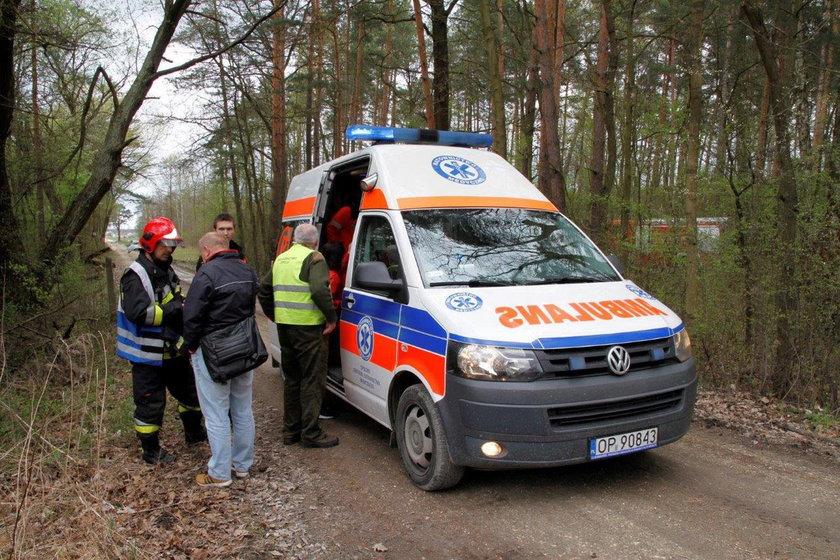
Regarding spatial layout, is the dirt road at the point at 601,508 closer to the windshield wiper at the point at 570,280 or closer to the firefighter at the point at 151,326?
the firefighter at the point at 151,326

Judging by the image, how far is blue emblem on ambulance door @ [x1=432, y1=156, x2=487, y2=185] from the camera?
17.9 feet

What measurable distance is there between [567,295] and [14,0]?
709 cm

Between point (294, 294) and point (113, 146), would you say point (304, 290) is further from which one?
point (113, 146)

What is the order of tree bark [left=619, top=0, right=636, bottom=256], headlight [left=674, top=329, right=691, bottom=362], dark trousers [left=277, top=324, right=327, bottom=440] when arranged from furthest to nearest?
tree bark [left=619, top=0, right=636, bottom=256] → dark trousers [left=277, top=324, right=327, bottom=440] → headlight [left=674, top=329, right=691, bottom=362]

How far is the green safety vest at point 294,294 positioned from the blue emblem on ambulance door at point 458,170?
1.39 m

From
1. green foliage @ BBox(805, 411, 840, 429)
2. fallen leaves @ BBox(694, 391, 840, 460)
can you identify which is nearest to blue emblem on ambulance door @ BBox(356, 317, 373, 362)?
fallen leaves @ BBox(694, 391, 840, 460)

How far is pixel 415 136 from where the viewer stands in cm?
638

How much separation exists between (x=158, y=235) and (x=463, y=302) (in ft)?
8.12

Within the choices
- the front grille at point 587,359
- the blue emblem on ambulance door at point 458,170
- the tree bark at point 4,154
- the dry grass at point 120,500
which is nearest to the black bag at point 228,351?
the dry grass at point 120,500

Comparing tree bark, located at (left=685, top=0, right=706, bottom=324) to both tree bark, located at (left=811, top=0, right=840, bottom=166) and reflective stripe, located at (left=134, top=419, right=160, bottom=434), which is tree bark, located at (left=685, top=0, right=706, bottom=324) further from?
reflective stripe, located at (left=134, top=419, right=160, bottom=434)

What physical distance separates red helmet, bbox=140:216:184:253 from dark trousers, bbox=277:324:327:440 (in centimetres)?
117

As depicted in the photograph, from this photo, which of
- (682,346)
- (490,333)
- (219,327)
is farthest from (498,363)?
(219,327)

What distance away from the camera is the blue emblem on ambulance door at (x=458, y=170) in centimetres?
546

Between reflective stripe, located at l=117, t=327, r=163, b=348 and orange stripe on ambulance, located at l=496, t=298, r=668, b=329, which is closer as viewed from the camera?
orange stripe on ambulance, located at l=496, t=298, r=668, b=329
